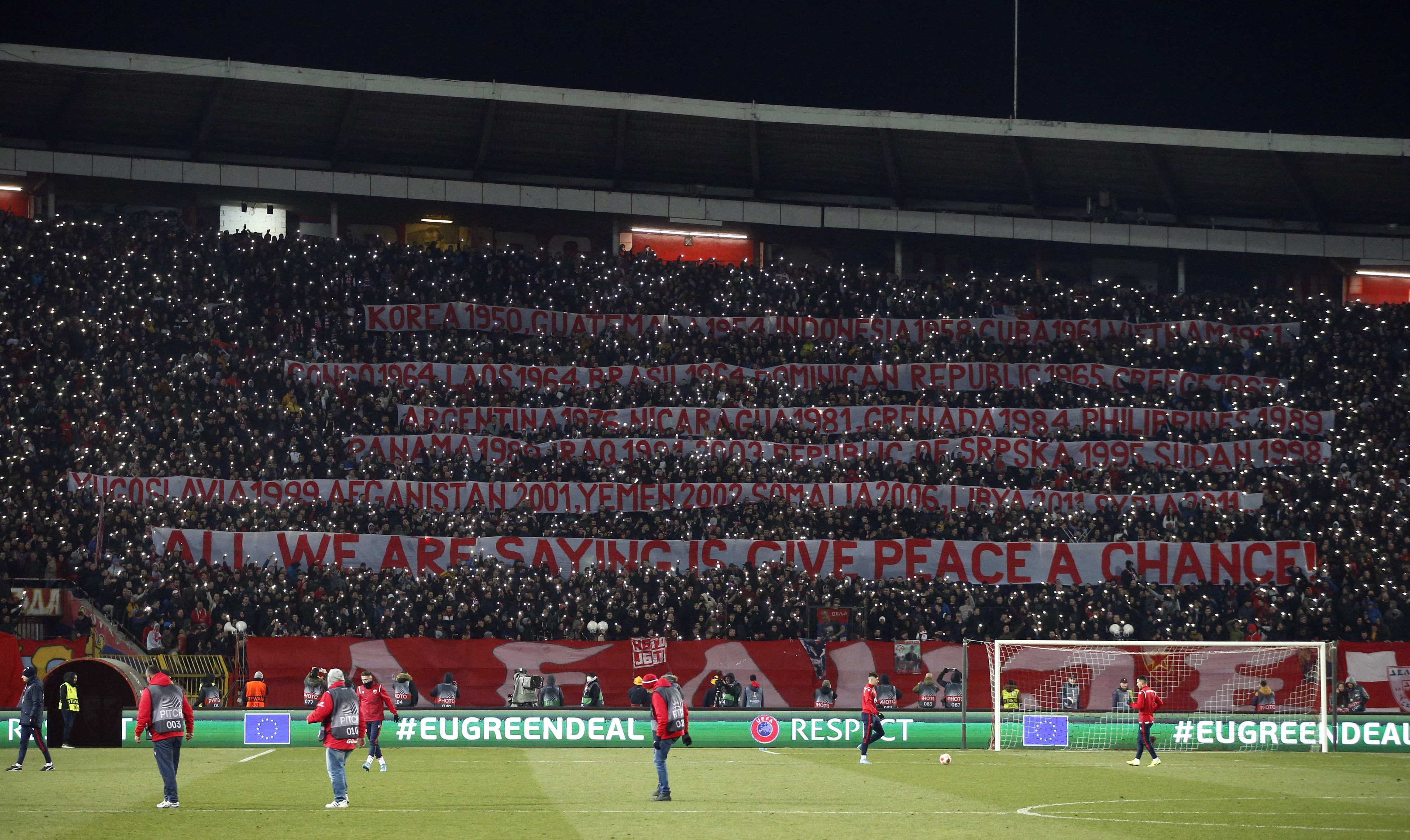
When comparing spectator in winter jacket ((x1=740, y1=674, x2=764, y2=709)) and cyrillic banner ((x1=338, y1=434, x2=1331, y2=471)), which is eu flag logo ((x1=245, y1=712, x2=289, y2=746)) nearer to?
spectator in winter jacket ((x1=740, y1=674, x2=764, y2=709))

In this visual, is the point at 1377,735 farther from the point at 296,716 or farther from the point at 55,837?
the point at 55,837

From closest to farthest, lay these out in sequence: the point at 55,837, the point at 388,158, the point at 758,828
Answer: the point at 55,837 < the point at 758,828 < the point at 388,158

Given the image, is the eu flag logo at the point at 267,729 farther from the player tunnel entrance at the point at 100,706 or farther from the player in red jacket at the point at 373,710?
the player in red jacket at the point at 373,710

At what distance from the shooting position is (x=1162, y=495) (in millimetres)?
40500

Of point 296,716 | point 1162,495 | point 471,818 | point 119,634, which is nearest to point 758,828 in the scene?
point 471,818

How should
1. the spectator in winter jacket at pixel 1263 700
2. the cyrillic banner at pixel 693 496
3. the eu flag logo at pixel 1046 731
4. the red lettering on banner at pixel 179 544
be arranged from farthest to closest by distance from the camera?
the cyrillic banner at pixel 693 496, the red lettering on banner at pixel 179 544, the spectator in winter jacket at pixel 1263 700, the eu flag logo at pixel 1046 731

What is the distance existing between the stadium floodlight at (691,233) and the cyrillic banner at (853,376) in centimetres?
1321

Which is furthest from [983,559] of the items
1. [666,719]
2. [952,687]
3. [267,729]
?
[666,719]

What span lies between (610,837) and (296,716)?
15972mm

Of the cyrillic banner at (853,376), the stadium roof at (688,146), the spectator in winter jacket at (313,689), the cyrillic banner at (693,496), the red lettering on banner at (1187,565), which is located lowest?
the spectator in winter jacket at (313,689)

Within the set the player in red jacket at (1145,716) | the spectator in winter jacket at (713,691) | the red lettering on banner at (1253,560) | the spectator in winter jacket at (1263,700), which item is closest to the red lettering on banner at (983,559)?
the red lettering on banner at (1253,560)

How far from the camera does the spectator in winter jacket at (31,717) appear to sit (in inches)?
906

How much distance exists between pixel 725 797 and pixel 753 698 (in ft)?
44.9

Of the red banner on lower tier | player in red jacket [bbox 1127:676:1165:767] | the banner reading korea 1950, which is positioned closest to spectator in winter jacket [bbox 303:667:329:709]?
the red banner on lower tier
